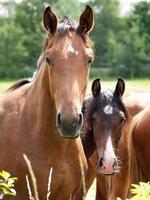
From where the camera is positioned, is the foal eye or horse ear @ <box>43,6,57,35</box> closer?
the foal eye

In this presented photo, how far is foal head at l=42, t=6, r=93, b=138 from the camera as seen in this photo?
3.76 meters

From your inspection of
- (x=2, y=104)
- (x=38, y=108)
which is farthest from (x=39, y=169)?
(x=2, y=104)

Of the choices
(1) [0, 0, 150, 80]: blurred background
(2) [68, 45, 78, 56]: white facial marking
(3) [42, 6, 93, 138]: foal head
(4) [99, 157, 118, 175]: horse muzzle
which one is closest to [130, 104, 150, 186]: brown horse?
(4) [99, 157, 118, 175]: horse muzzle

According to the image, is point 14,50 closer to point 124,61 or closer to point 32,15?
point 32,15

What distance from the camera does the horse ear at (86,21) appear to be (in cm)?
434

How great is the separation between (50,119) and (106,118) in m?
0.98

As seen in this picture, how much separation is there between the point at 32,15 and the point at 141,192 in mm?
60317

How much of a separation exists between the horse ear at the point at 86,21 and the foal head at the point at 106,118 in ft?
3.82

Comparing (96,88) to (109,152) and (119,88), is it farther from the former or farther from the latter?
(109,152)

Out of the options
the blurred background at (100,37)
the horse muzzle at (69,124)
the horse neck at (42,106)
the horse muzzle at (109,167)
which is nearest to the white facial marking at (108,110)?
the horse muzzle at (109,167)

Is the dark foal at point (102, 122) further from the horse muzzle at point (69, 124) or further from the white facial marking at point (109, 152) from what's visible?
the horse muzzle at point (69, 124)

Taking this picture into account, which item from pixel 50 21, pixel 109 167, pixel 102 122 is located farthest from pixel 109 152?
pixel 50 21

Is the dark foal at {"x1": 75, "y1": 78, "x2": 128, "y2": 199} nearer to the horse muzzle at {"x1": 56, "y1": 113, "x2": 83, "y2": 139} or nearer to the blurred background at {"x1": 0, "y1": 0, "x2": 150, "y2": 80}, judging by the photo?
the horse muzzle at {"x1": 56, "y1": 113, "x2": 83, "y2": 139}

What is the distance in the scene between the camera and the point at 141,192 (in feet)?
8.72
